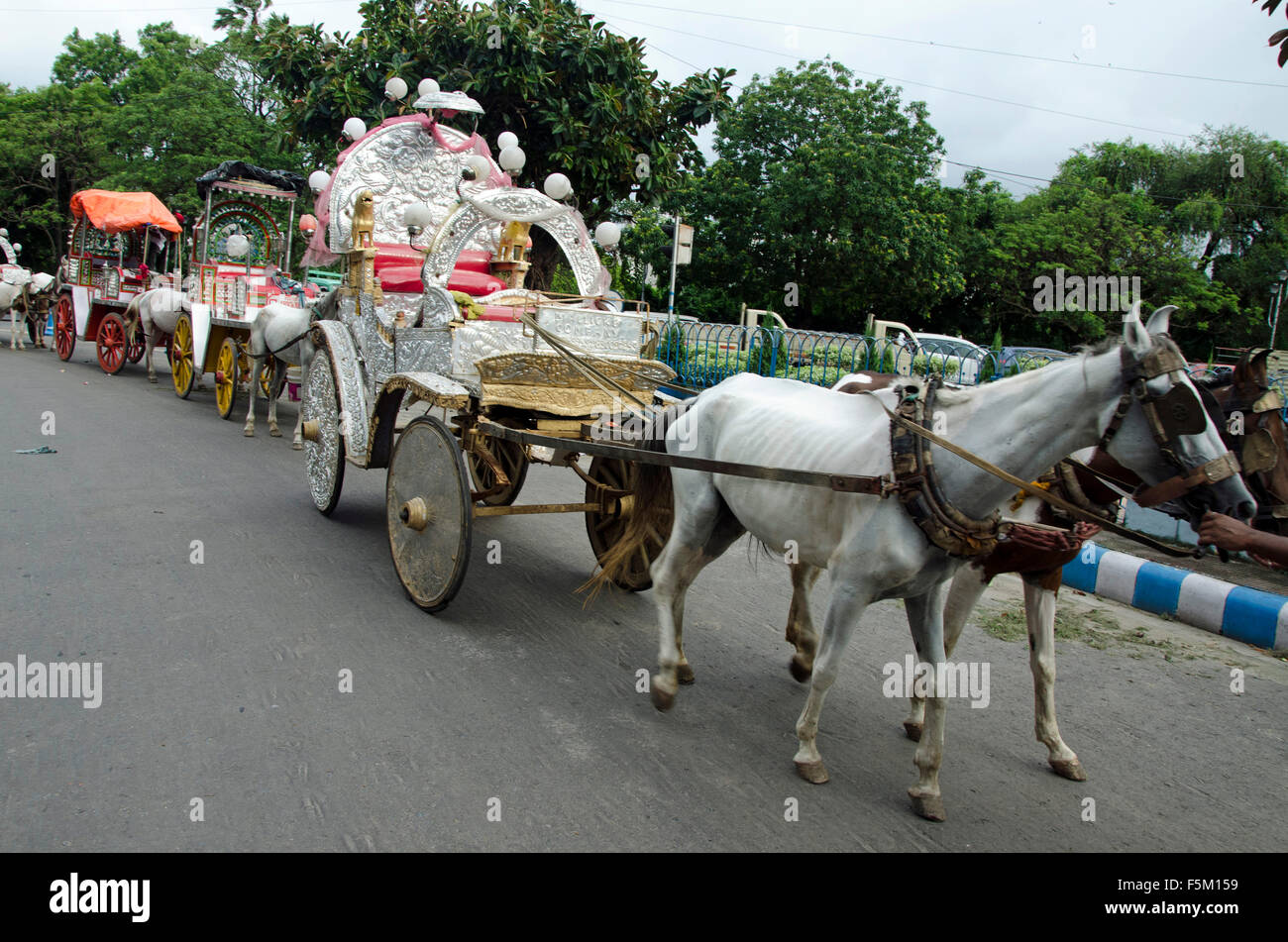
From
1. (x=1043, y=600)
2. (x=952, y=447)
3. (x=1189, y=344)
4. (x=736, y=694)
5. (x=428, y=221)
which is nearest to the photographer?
(x=952, y=447)

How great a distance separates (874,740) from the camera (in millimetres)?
3713

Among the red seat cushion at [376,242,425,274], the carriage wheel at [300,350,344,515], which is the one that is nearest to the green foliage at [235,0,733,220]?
the red seat cushion at [376,242,425,274]

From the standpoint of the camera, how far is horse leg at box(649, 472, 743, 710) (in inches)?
151

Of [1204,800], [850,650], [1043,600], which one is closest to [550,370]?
[850,650]

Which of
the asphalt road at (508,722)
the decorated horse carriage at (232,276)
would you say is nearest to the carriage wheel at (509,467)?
the asphalt road at (508,722)

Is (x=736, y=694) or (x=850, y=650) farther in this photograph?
(x=850, y=650)

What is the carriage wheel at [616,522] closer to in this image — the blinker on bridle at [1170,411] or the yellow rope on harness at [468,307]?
the yellow rope on harness at [468,307]

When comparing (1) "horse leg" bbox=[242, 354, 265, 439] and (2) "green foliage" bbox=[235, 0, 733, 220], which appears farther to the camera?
(2) "green foliage" bbox=[235, 0, 733, 220]

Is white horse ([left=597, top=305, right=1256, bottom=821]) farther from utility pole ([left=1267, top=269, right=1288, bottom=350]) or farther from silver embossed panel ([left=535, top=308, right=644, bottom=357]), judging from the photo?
utility pole ([left=1267, top=269, right=1288, bottom=350])

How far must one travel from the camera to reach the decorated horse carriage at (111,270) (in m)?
14.1

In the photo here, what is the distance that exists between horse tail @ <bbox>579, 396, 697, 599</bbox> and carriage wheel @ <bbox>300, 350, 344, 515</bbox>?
2475 millimetres

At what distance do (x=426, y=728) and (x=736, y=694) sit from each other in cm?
142

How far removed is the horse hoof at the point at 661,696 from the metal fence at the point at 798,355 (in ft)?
15.7

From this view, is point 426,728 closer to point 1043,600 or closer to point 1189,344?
point 1043,600
